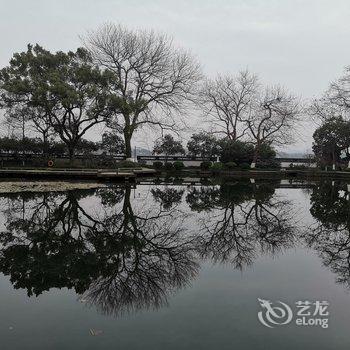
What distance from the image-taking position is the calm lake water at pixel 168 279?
4.09m

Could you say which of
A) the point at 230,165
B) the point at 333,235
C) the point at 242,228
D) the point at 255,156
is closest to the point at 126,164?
the point at 230,165

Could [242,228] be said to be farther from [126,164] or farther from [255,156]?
[255,156]

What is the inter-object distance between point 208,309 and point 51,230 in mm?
5484

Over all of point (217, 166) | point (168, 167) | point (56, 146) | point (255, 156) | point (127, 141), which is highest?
point (127, 141)

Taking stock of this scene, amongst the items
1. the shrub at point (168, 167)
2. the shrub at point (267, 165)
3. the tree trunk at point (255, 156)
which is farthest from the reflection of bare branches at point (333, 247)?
the shrub at point (267, 165)

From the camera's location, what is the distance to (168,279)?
5941mm

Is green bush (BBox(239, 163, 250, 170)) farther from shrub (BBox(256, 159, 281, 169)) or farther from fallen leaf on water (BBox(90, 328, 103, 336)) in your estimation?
fallen leaf on water (BBox(90, 328, 103, 336))

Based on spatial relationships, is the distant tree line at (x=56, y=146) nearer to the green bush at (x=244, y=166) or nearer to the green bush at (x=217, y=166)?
the green bush at (x=217, y=166)

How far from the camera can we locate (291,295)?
5.31 meters

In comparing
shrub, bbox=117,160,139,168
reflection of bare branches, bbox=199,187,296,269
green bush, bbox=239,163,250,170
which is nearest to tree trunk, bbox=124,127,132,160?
shrub, bbox=117,160,139,168

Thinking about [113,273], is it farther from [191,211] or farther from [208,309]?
[191,211]

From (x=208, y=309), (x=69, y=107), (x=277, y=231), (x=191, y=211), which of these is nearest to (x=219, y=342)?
(x=208, y=309)

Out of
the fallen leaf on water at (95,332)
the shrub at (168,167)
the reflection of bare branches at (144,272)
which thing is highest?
the shrub at (168,167)

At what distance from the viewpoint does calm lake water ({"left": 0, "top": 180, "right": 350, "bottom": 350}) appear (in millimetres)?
4086
